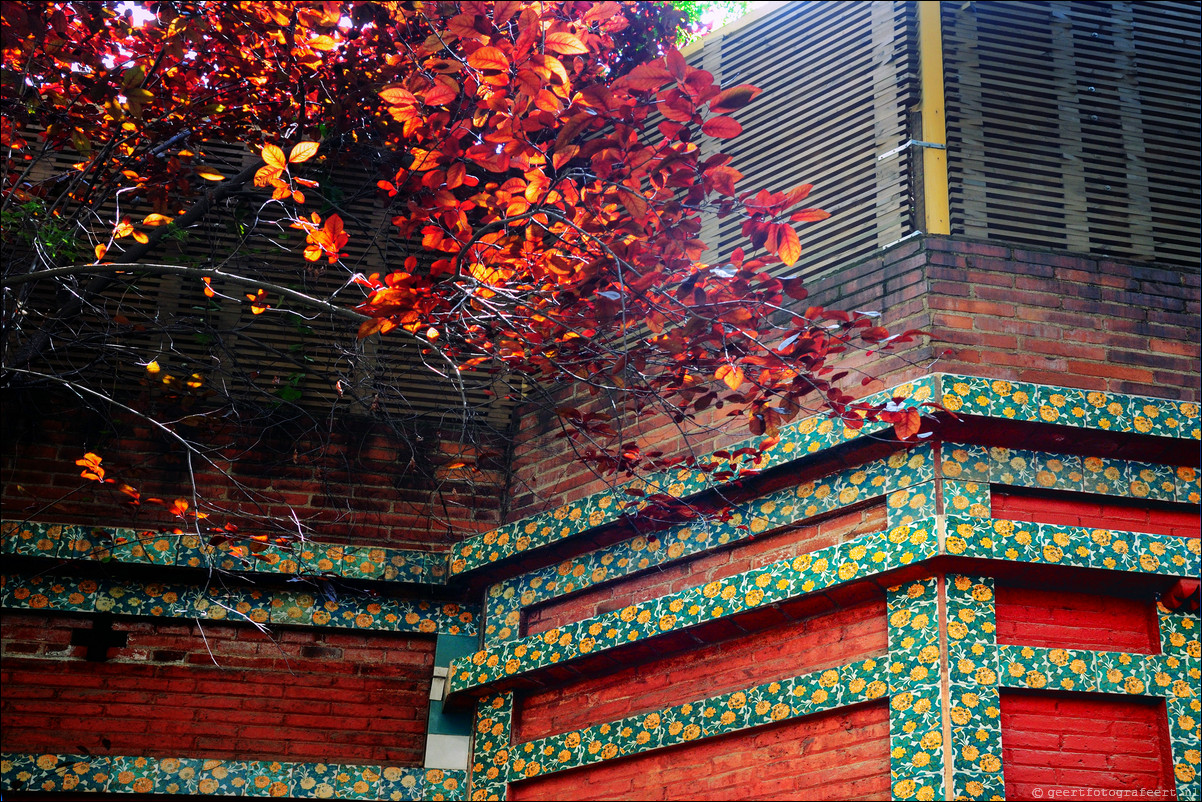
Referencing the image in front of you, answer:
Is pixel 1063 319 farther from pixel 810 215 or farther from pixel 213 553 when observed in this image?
pixel 213 553

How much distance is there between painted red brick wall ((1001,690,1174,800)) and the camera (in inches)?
185

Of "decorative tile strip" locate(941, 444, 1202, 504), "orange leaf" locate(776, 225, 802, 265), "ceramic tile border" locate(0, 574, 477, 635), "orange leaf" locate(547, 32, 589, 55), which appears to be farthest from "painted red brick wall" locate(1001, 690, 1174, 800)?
"ceramic tile border" locate(0, 574, 477, 635)

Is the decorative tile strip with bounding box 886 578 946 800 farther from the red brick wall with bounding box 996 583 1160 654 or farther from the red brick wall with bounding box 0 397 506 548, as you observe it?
the red brick wall with bounding box 0 397 506 548

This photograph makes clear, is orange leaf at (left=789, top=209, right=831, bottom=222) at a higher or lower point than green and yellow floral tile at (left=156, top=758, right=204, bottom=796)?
higher

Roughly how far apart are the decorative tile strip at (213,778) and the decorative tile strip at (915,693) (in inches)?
120

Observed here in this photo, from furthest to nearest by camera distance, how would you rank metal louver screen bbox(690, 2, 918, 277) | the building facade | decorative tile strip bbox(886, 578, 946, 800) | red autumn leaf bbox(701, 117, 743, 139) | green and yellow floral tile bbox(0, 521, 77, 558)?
green and yellow floral tile bbox(0, 521, 77, 558), metal louver screen bbox(690, 2, 918, 277), the building facade, decorative tile strip bbox(886, 578, 946, 800), red autumn leaf bbox(701, 117, 743, 139)

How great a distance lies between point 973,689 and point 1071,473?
1.20 metres

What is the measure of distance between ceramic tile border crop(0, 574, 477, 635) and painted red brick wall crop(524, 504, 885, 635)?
2.41ft

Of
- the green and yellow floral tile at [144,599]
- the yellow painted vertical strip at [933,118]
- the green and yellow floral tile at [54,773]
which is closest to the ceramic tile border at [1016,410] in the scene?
the yellow painted vertical strip at [933,118]

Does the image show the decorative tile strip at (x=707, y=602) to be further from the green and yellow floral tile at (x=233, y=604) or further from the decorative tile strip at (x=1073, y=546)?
the green and yellow floral tile at (x=233, y=604)

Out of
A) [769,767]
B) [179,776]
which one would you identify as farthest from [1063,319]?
[179,776]

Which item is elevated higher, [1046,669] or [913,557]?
[913,557]

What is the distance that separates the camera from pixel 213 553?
22.2 feet

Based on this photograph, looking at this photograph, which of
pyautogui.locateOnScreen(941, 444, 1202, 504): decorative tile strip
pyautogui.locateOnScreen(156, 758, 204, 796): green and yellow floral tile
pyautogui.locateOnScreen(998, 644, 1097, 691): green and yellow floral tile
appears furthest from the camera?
pyautogui.locateOnScreen(156, 758, 204, 796): green and yellow floral tile
